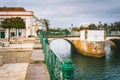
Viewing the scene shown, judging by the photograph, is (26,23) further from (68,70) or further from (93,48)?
(68,70)

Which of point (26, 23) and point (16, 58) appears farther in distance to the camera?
point (26, 23)

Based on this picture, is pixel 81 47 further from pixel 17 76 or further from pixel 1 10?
pixel 17 76

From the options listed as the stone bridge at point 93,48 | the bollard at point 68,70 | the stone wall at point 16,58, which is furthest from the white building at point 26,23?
the bollard at point 68,70

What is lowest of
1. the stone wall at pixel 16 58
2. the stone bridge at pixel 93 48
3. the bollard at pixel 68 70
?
the stone bridge at pixel 93 48

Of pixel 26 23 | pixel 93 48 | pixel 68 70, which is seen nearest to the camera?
pixel 68 70

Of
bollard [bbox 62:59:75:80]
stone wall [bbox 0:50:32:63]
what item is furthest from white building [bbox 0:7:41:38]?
bollard [bbox 62:59:75:80]

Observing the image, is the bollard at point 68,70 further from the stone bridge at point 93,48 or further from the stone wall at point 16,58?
the stone bridge at point 93,48

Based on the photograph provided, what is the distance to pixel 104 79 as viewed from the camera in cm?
2106

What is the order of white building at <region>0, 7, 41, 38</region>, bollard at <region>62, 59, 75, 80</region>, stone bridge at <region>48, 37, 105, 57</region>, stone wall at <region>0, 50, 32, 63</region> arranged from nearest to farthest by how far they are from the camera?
bollard at <region>62, 59, 75, 80</region> → stone wall at <region>0, 50, 32, 63</region> → stone bridge at <region>48, 37, 105, 57</region> → white building at <region>0, 7, 41, 38</region>

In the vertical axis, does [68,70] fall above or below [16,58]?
above

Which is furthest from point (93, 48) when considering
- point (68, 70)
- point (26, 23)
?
point (68, 70)

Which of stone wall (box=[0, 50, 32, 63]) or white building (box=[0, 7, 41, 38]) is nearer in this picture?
stone wall (box=[0, 50, 32, 63])

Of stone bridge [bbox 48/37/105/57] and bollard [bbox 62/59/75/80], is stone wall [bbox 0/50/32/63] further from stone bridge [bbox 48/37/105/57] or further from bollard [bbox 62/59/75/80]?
stone bridge [bbox 48/37/105/57]

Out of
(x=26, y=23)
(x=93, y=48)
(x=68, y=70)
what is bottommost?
(x=93, y=48)
